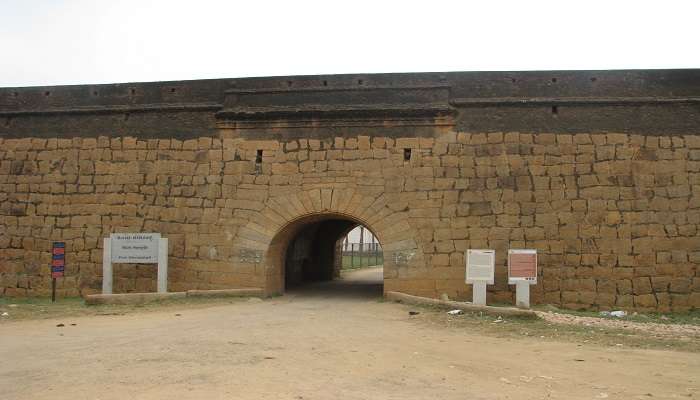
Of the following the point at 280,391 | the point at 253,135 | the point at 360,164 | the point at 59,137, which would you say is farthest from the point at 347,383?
the point at 59,137

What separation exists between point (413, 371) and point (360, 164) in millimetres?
6623

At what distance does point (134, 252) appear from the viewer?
11898mm

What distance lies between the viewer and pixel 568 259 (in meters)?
11.3

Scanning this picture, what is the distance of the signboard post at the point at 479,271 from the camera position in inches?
419

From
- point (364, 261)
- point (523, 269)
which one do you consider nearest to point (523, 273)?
point (523, 269)

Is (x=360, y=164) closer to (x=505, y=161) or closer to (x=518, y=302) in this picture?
(x=505, y=161)

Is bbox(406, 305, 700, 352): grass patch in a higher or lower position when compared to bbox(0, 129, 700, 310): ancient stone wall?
lower

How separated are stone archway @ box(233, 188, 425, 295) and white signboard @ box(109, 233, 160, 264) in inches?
63.1

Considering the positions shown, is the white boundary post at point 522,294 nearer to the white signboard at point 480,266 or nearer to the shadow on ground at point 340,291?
the white signboard at point 480,266

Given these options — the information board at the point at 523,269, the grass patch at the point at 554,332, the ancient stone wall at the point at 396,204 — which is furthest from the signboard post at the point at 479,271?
the grass patch at the point at 554,332

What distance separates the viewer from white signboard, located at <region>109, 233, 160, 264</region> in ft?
39.0

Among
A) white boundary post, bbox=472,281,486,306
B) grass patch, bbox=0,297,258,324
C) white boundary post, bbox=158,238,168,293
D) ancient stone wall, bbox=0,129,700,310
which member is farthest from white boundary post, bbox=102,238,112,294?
white boundary post, bbox=472,281,486,306

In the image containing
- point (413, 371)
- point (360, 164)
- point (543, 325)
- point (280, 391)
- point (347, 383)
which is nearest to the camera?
point (280, 391)

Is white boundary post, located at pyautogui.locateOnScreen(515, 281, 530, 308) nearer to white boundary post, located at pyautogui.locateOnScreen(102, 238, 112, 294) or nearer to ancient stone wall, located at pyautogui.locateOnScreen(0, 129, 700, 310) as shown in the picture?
ancient stone wall, located at pyautogui.locateOnScreen(0, 129, 700, 310)
